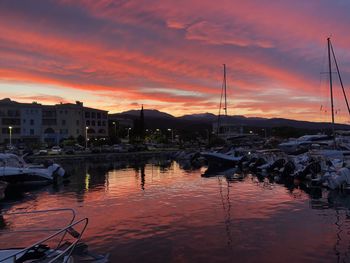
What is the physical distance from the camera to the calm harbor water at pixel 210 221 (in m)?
18.4

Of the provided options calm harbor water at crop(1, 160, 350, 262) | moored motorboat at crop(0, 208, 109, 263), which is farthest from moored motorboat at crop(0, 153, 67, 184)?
moored motorboat at crop(0, 208, 109, 263)

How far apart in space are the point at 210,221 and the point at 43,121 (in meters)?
125

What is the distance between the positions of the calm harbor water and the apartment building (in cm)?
9733

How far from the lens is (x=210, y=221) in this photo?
81.0ft

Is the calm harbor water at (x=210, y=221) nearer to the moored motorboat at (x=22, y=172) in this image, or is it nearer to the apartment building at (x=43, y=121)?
the moored motorboat at (x=22, y=172)

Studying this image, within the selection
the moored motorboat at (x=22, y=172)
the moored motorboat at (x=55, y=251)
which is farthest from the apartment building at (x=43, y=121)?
the moored motorboat at (x=55, y=251)

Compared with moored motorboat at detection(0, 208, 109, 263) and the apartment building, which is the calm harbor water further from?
the apartment building

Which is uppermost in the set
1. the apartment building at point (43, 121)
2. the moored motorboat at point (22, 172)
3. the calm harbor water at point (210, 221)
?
the apartment building at point (43, 121)

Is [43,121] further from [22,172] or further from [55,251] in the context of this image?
[55,251]

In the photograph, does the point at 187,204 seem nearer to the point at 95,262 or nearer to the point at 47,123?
the point at 95,262

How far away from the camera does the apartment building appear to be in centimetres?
13638

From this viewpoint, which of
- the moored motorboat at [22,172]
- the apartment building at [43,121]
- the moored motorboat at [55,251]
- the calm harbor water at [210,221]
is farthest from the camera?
the apartment building at [43,121]

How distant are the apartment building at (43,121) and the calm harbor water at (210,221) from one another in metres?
97.3

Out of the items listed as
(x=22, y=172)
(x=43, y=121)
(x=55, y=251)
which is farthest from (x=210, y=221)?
(x=43, y=121)
